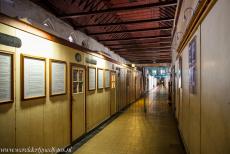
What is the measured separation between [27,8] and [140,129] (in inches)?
178

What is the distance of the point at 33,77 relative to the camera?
9.27ft

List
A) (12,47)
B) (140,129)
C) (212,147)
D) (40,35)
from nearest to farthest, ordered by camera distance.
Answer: (212,147)
(12,47)
(40,35)
(140,129)

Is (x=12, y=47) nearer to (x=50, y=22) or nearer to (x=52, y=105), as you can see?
(x=52, y=105)

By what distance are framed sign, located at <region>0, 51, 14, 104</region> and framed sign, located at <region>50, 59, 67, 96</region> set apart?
2.96ft

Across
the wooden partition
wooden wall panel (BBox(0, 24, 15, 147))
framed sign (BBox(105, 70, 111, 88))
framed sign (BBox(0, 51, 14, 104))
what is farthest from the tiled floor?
framed sign (BBox(0, 51, 14, 104))

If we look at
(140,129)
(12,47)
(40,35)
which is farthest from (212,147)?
(140,129)

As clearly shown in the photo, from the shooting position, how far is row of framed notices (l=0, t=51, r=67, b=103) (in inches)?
90.4

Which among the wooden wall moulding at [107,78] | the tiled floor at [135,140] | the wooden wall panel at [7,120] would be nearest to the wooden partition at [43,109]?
the wooden wall panel at [7,120]

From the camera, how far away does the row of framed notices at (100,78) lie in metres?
5.08

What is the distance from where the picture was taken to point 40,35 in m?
2.97

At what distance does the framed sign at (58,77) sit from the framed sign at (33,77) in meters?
0.21

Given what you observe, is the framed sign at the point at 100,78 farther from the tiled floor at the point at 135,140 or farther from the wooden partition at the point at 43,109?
the tiled floor at the point at 135,140

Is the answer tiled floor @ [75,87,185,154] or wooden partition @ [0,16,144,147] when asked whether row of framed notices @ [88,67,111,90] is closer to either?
wooden partition @ [0,16,144,147]

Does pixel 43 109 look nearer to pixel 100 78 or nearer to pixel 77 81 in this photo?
pixel 77 81
